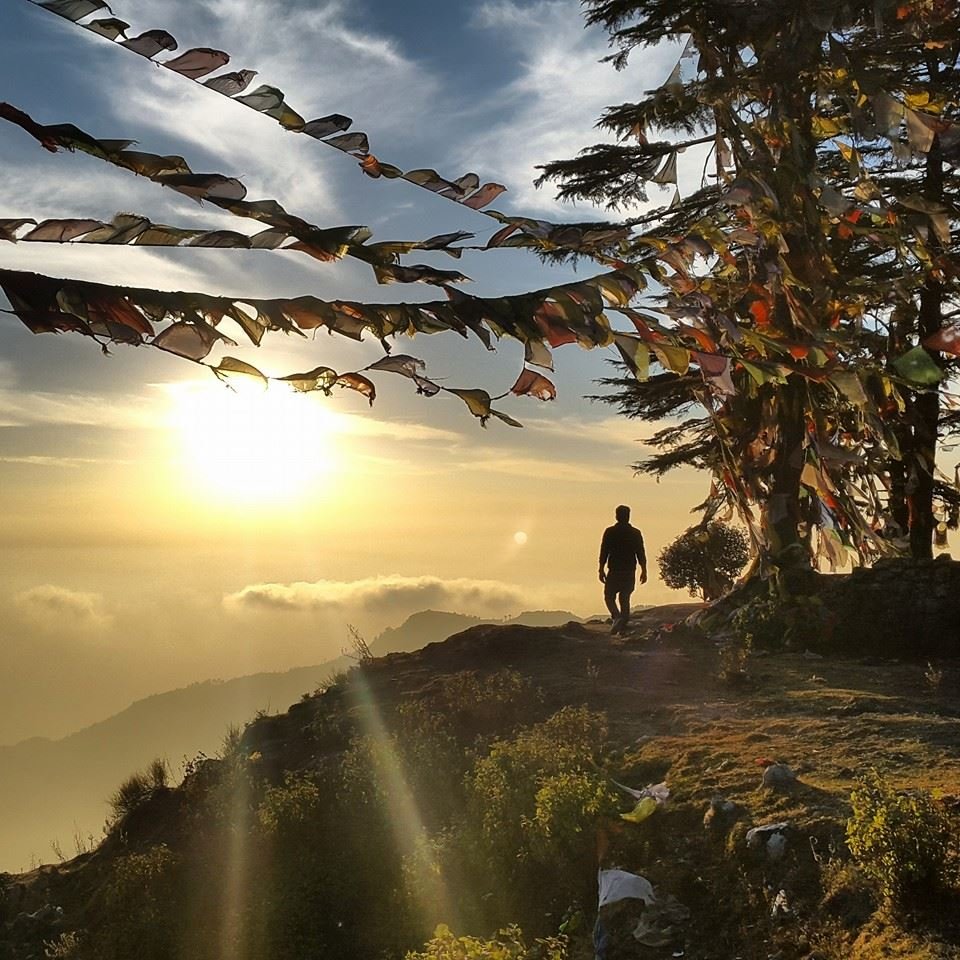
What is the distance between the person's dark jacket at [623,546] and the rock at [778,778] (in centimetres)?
787

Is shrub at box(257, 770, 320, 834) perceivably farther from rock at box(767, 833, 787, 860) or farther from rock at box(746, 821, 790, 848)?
rock at box(767, 833, 787, 860)

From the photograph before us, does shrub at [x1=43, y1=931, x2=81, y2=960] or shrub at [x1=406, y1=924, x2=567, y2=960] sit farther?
shrub at [x1=43, y1=931, x2=81, y2=960]

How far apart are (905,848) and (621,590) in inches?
391

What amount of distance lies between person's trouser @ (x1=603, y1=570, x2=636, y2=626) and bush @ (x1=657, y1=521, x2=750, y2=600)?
764 centimetres

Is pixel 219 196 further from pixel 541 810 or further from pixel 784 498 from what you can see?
pixel 784 498

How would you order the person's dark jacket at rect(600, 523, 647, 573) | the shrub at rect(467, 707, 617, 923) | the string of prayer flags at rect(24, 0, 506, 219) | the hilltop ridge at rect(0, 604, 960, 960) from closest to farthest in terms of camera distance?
the string of prayer flags at rect(24, 0, 506, 219)
the hilltop ridge at rect(0, 604, 960, 960)
the shrub at rect(467, 707, 617, 923)
the person's dark jacket at rect(600, 523, 647, 573)

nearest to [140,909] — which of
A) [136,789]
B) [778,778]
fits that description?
[136,789]

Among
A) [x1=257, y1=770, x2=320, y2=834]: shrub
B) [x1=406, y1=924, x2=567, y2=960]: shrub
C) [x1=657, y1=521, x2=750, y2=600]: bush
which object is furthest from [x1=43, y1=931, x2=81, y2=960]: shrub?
[x1=657, y1=521, x2=750, y2=600]: bush

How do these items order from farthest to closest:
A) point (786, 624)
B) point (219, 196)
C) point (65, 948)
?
point (786, 624), point (65, 948), point (219, 196)

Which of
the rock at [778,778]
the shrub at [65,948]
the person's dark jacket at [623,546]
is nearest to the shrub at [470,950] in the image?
the rock at [778,778]

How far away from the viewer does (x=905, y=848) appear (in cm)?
439

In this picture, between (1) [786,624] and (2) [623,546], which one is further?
(2) [623,546]

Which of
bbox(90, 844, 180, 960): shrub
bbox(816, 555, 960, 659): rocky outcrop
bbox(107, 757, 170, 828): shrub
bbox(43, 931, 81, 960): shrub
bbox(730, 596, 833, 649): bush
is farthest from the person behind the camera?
bbox(730, 596, 833, 649): bush

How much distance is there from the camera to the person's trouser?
14.3 metres
